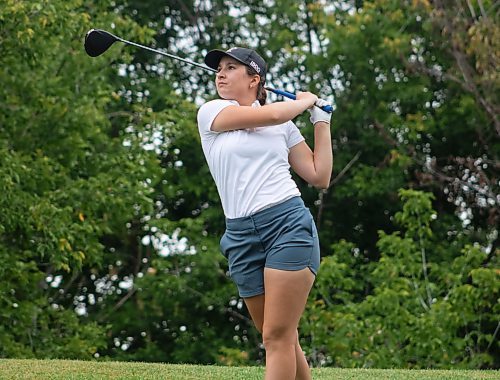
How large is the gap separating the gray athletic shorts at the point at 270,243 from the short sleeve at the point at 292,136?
9.9 inches

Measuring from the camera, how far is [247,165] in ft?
13.8

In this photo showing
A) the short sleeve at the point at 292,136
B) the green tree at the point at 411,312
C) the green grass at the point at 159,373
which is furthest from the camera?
the green tree at the point at 411,312

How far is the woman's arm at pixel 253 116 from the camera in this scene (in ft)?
13.7

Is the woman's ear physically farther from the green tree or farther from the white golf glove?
the green tree

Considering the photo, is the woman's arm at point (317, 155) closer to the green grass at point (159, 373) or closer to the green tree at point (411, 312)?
the green grass at point (159, 373)

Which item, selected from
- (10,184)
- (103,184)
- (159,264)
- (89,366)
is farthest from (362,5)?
(89,366)

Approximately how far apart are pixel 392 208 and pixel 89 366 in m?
12.1

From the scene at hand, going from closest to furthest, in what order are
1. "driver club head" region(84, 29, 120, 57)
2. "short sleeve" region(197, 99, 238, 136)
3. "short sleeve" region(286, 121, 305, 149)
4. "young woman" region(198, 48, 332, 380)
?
1. "young woman" region(198, 48, 332, 380)
2. "short sleeve" region(197, 99, 238, 136)
3. "short sleeve" region(286, 121, 305, 149)
4. "driver club head" region(84, 29, 120, 57)

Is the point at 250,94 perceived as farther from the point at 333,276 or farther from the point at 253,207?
the point at 333,276

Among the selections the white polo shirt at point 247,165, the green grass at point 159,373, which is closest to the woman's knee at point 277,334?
the white polo shirt at point 247,165

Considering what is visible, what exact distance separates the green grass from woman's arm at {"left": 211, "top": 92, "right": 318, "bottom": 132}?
88.5 inches

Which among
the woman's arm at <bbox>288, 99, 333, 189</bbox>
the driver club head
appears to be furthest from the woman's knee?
the driver club head

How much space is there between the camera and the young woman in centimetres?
412

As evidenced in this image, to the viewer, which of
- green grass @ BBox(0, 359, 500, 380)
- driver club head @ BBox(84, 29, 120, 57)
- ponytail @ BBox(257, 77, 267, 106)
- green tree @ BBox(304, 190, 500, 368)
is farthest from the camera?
Result: green tree @ BBox(304, 190, 500, 368)
